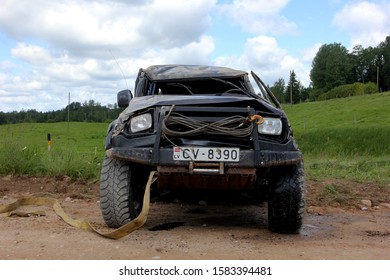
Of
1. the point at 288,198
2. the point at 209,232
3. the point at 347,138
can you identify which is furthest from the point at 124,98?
the point at 347,138

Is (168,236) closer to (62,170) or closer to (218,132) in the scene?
(218,132)

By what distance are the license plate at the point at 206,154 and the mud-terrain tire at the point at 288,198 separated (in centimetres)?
66

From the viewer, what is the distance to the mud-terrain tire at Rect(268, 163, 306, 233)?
416 cm

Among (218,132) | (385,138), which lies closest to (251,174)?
(218,132)

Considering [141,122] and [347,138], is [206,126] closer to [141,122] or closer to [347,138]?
[141,122]

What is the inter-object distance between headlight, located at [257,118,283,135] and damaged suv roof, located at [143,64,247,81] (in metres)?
1.54

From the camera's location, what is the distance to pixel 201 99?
411 centimetres

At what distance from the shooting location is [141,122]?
4.03 metres

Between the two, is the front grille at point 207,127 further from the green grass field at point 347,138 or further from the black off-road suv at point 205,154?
the green grass field at point 347,138

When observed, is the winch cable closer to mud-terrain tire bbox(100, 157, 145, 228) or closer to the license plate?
the license plate

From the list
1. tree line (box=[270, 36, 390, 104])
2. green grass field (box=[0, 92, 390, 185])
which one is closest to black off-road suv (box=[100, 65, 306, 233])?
green grass field (box=[0, 92, 390, 185])

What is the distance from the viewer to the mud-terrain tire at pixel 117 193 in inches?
162

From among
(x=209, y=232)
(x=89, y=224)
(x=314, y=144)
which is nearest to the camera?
(x=89, y=224)

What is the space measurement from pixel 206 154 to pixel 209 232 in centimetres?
93
